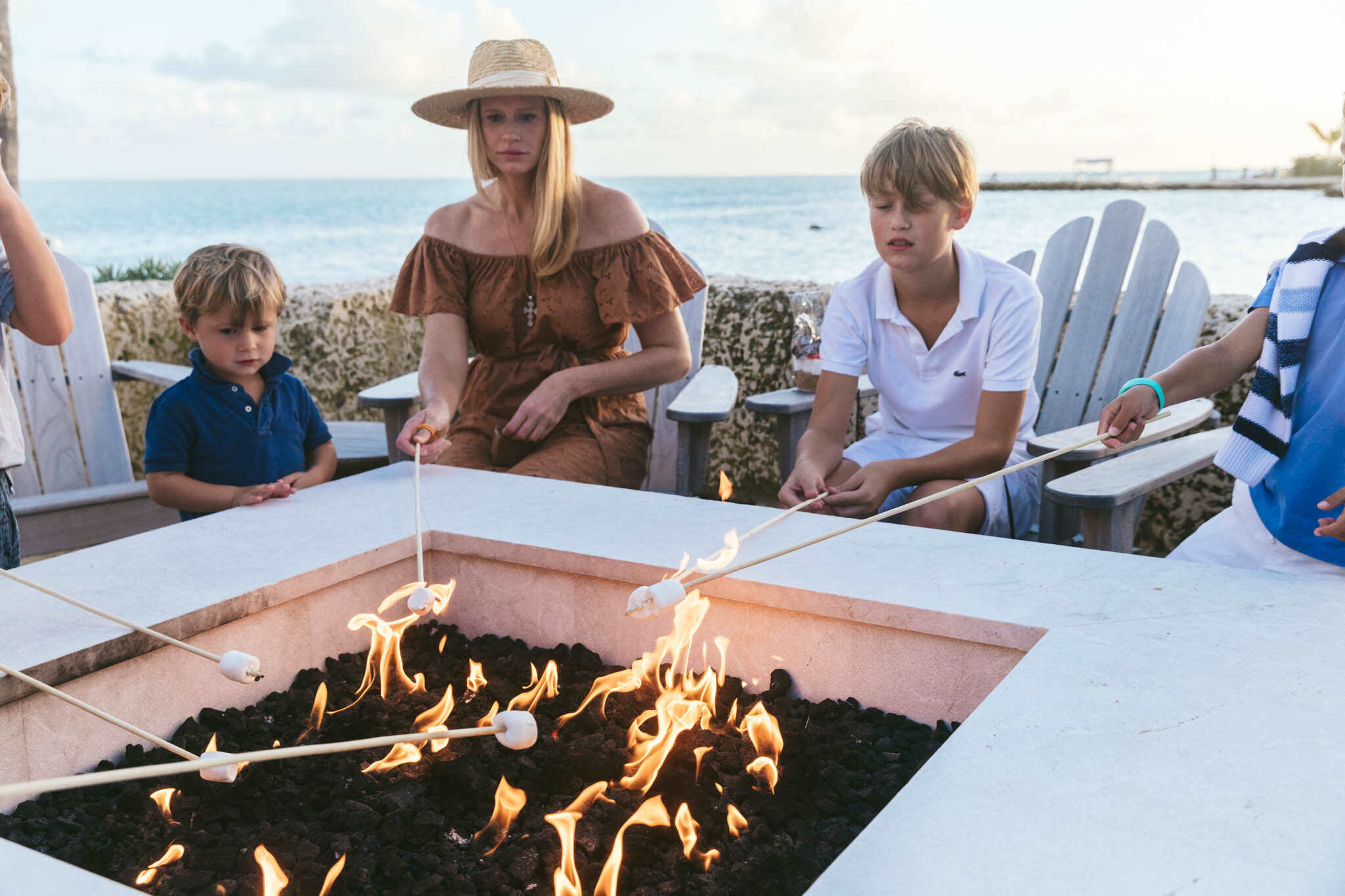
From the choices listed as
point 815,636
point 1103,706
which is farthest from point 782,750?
point 1103,706

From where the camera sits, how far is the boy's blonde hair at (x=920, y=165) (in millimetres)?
2307

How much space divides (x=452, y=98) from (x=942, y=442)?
1.65 meters

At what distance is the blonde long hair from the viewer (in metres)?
2.76

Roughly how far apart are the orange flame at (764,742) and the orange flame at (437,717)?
471 millimetres

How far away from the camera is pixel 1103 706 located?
1.20 meters

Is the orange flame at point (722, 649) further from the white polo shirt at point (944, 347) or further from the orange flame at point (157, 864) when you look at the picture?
the white polo shirt at point (944, 347)

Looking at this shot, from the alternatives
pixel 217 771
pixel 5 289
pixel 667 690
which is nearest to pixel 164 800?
pixel 217 771

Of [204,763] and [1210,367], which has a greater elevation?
[1210,367]

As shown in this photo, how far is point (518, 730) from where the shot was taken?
1.01 meters

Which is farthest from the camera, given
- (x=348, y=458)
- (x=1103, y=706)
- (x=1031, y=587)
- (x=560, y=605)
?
(x=348, y=458)

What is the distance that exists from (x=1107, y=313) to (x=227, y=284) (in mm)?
2779

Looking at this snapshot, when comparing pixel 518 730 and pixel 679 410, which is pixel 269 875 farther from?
pixel 679 410

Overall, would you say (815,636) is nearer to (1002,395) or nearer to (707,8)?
(1002,395)

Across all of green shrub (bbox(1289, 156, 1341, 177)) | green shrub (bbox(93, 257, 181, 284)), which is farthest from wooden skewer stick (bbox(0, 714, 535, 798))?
green shrub (bbox(1289, 156, 1341, 177))
